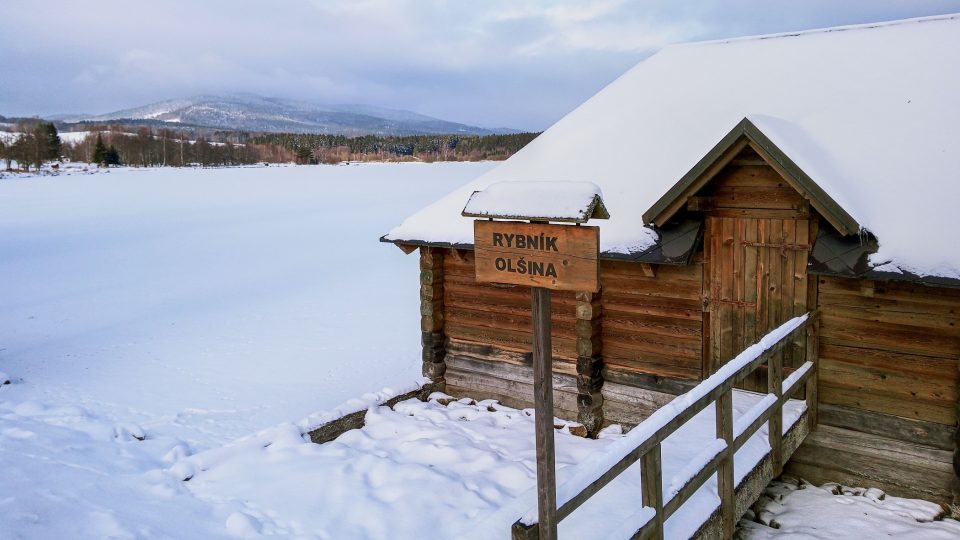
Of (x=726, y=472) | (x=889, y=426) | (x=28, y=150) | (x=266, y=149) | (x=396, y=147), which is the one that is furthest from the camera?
(x=266, y=149)

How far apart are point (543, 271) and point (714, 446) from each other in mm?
3111

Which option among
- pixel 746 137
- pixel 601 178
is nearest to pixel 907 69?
pixel 746 137

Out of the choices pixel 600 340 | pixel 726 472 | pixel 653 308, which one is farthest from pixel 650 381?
pixel 726 472

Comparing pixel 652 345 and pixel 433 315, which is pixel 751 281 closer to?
pixel 652 345

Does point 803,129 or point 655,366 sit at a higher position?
point 803,129

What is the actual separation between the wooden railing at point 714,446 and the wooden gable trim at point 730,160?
1.32 meters

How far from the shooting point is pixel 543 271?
4578 mm

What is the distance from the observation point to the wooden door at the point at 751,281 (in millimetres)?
8914

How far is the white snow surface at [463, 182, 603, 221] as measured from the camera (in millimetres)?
4434

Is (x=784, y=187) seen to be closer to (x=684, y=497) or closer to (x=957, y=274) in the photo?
(x=957, y=274)

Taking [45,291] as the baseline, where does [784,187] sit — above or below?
above

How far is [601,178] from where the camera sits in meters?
10.9

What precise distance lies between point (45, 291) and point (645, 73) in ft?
78.9

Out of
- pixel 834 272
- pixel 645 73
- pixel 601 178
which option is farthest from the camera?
pixel 645 73
